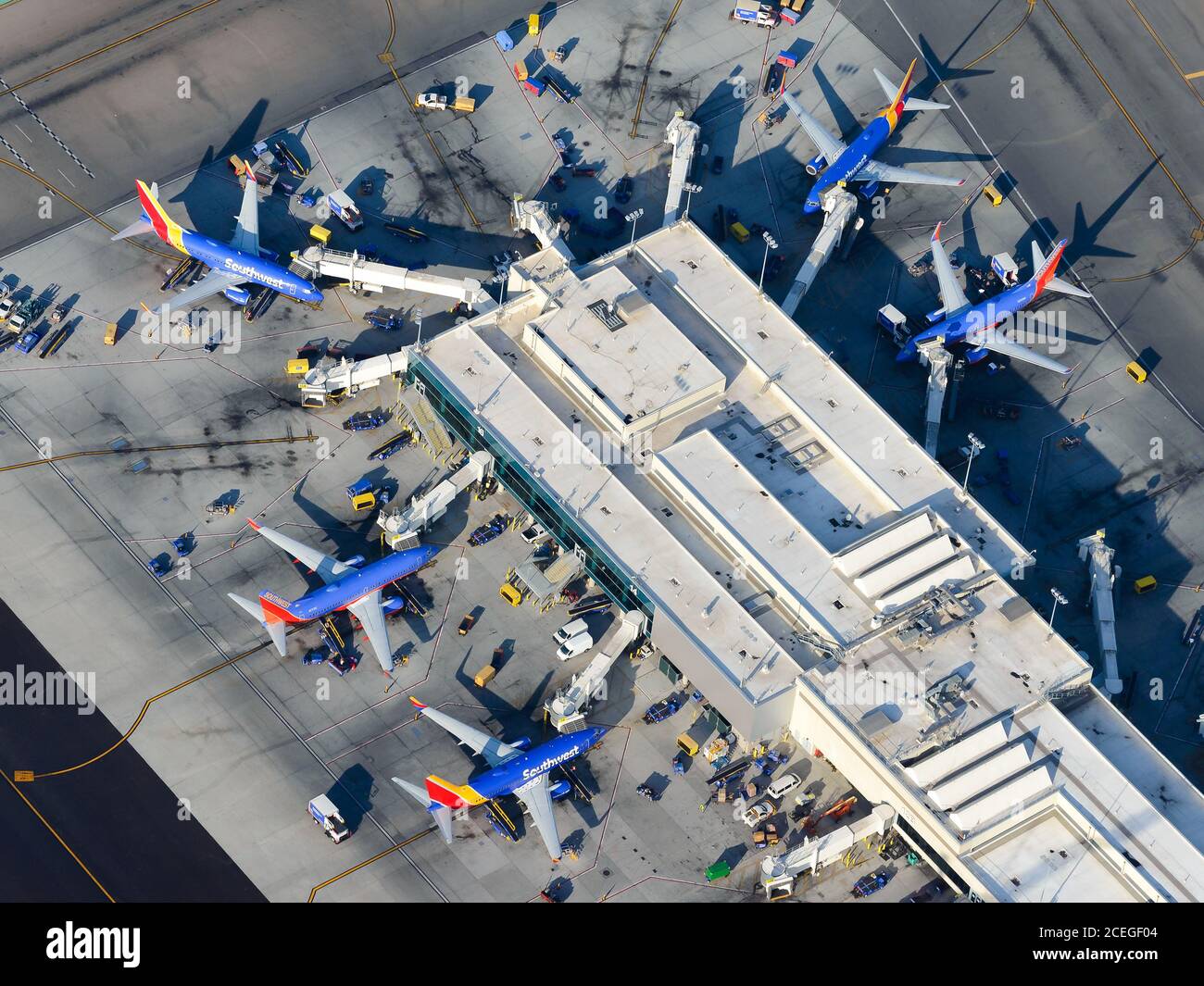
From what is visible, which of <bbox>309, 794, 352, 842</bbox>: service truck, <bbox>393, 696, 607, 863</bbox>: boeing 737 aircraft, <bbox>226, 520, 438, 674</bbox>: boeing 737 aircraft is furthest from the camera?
<bbox>226, 520, 438, 674</bbox>: boeing 737 aircraft

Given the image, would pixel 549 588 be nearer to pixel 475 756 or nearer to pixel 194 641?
pixel 475 756

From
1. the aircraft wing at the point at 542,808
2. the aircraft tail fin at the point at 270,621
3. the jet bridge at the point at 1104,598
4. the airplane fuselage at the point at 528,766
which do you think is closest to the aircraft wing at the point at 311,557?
the aircraft tail fin at the point at 270,621

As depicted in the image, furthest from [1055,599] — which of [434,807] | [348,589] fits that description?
[348,589]

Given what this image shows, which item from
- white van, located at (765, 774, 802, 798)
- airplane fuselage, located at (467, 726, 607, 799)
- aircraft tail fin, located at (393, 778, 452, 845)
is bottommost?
white van, located at (765, 774, 802, 798)

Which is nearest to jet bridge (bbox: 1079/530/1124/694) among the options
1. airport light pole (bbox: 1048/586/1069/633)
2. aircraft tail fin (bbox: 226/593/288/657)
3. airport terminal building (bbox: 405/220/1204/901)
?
airport light pole (bbox: 1048/586/1069/633)

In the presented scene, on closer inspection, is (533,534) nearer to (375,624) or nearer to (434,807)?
(375,624)

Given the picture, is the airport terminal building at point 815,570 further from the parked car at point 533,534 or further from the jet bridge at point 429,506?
the parked car at point 533,534

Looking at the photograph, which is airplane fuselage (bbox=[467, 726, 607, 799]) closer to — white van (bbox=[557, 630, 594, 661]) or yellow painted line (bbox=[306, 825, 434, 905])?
yellow painted line (bbox=[306, 825, 434, 905])
